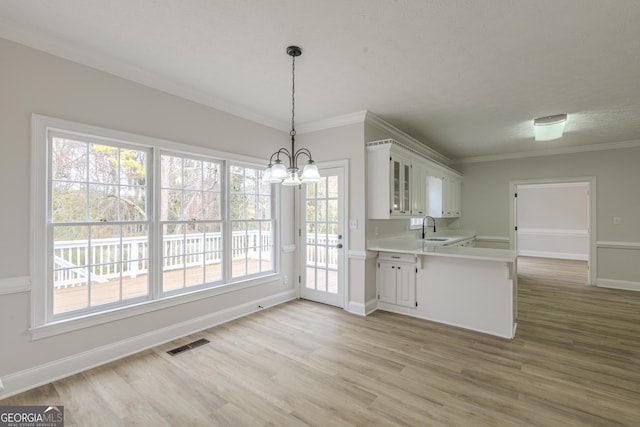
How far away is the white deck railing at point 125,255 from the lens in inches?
103

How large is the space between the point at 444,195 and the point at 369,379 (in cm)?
440

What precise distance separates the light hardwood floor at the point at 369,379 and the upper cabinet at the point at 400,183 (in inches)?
61.8

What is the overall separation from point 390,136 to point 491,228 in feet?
12.7

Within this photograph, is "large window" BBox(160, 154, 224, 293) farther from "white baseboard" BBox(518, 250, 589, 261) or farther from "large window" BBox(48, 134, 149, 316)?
"white baseboard" BBox(518, 250, 589, 261)

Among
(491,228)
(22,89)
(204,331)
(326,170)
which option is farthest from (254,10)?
(491,228)

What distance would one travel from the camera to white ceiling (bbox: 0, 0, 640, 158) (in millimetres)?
2020

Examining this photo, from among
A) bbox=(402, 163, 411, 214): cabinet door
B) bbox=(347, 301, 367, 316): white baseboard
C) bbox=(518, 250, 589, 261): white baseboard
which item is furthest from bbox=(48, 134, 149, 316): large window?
bbox=(518, 250, 589, 261): white baseboard

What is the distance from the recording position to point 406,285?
13.4ft

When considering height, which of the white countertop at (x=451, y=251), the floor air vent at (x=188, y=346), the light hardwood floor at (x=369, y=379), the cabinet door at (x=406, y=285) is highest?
the white countertop at (x=451, y=251)

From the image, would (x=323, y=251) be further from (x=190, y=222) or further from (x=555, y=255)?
(x=555, y=255)

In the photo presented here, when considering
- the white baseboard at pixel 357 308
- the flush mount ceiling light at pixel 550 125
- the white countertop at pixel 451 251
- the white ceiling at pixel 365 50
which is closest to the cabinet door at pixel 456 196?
the flush mount ceiling light at pixel 550 125

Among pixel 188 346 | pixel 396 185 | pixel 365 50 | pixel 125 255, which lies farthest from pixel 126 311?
pixel 396 185

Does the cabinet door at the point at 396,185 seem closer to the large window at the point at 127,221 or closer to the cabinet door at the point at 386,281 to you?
the cabinet door at the point at 386,281

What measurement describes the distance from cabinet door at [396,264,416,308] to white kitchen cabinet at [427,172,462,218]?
1.64 meters
